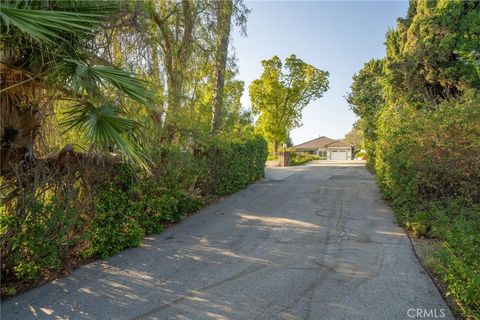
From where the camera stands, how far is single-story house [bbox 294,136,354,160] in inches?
2013

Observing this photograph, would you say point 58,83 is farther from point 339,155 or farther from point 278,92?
point 339,155

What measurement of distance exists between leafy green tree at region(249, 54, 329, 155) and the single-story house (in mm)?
19793

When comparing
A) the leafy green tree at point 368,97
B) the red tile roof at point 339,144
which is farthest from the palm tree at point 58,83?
the red tile roof at point 339,144

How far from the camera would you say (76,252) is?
473cm

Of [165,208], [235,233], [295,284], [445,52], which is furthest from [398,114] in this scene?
[165,208]

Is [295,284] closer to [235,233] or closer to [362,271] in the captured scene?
[362,271]

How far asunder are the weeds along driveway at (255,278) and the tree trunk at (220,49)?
4.39 metres

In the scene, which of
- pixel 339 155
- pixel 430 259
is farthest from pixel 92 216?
pixel 339 155

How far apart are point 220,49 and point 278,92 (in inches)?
692

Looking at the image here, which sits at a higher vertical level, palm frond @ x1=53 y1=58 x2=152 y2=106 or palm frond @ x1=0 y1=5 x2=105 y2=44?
palm frond @ x1=0 y1=5 x2=105 y2=44

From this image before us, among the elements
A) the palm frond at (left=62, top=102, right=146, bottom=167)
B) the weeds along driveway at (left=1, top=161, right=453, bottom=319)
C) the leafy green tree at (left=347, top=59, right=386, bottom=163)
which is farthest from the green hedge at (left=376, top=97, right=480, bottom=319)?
the leafy green tree at (left=347, top=59, right=386, bottom=163)

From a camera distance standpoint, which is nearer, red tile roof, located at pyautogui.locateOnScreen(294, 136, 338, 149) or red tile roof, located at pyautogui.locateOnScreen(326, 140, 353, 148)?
red tile roof, located at pyautogui.locateOnScreen(326, 140, 353, 148)

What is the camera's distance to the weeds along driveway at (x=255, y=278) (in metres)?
3.25

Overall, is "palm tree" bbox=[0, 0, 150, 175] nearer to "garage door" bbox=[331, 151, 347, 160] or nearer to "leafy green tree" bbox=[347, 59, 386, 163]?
"leafy green tree" bbox=[347, 59, 386, 163]
